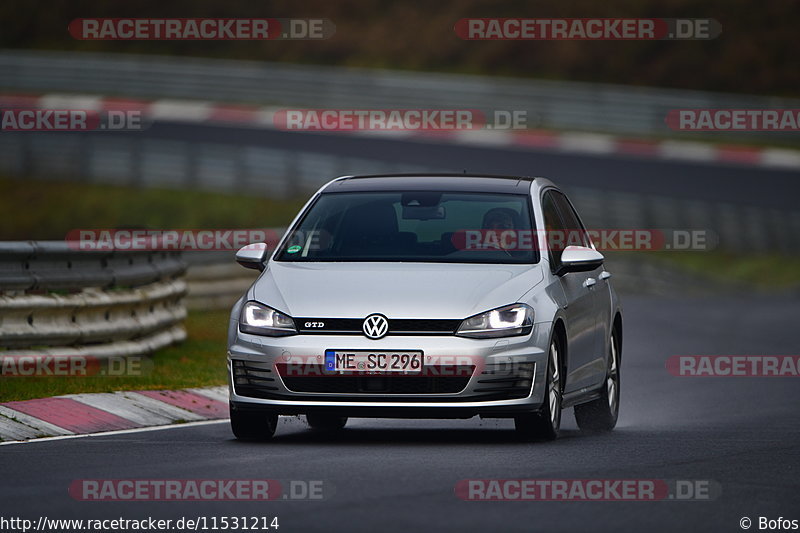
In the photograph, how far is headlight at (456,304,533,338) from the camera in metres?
10.5

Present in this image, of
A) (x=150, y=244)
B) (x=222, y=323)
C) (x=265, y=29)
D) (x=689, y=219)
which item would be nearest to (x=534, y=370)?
(x=150, y=244)

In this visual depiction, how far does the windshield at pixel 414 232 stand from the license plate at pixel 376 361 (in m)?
0.93

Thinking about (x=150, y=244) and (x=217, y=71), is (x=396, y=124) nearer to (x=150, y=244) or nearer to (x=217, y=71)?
(x=217, y=71)

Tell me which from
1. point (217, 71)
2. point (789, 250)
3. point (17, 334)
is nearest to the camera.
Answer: point (17, 334)

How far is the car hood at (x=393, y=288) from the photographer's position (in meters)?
10.5

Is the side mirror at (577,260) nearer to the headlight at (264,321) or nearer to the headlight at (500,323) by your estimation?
the headlight at (500,323)

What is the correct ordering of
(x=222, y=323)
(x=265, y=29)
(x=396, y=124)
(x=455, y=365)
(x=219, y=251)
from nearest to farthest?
1. (x=455, y=365)
2. (x=222, y=323)
3. (x=219, y=251)
4. (x=396, y=124)
5. (x=265, y=29)

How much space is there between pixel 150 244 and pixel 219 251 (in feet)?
24.2

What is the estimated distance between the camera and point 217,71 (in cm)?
5309

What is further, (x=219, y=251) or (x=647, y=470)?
(x=219, y=251)
